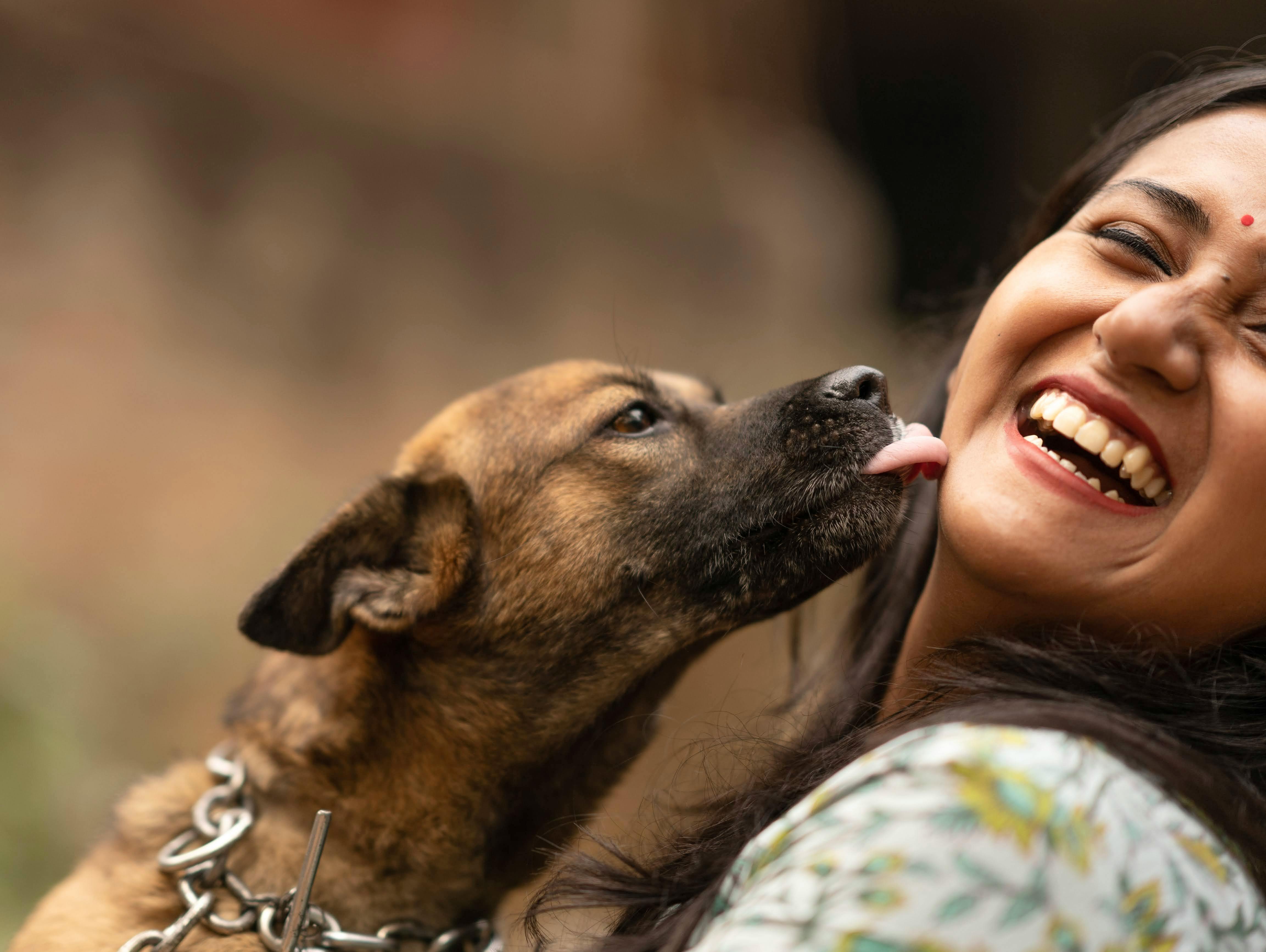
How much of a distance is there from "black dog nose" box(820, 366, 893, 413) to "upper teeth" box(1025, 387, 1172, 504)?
2.23ft

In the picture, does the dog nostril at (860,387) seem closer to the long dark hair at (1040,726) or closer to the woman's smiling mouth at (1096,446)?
the woman's smiling mouth at (1096,446)

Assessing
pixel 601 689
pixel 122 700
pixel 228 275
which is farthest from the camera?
pixel 228 275

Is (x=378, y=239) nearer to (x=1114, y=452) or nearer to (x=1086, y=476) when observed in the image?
(x=1086, y=476)

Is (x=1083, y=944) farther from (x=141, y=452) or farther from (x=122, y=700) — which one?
(x=141, y=452)

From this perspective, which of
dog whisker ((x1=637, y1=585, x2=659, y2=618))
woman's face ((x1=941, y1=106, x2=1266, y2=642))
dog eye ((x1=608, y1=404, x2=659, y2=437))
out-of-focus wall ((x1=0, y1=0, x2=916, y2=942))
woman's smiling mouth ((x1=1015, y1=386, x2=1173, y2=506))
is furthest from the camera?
out-of-focus wall ((x1=0, y1=0, x2=916, y2=942))

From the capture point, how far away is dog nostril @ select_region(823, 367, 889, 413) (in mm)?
2145

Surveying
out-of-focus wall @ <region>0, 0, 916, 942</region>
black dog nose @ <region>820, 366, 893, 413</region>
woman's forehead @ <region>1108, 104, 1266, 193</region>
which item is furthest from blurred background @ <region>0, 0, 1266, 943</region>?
woman's forehead @ <region>1108, 104, 1266, 193</region>

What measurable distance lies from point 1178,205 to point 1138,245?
0.29ft

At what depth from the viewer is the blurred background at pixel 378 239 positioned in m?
4.68

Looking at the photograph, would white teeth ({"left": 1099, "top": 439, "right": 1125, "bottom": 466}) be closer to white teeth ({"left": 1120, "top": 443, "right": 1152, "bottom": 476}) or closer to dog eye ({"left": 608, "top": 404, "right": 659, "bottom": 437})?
white teeth ({"left": 1120, "top": 443, "right": 1152, "bottom": 476})

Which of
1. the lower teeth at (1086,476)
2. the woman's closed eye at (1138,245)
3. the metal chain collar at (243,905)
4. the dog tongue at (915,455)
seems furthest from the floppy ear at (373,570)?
the woman's closed eye at (1138,245)

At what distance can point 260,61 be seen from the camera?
18.3 ft

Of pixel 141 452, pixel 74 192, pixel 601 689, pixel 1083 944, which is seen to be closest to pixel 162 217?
pixel 74 192

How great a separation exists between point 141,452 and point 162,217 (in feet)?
4.61
